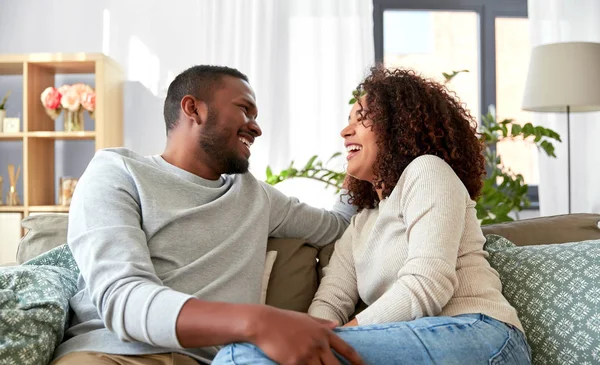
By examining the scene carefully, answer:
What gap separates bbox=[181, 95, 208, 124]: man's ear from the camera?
185cm

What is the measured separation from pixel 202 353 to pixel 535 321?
0.71 m

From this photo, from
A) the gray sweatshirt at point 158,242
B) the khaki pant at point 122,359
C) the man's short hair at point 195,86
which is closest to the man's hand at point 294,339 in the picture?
the gray sweatshirt at point 158,242

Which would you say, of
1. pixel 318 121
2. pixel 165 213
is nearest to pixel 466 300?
pixel 165 213

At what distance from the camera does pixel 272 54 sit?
4.22 meters

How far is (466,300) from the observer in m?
1.43

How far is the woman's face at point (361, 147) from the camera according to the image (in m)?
1.68

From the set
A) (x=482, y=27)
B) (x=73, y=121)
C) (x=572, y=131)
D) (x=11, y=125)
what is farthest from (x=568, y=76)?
(x=11, y=125)

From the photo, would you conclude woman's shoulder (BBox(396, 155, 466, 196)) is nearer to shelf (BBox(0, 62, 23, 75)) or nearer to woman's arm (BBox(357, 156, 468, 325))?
woman's arm (BBox(357, 156, 468, 325))

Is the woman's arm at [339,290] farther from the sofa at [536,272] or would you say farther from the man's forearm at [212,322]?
the man's forearm at [212,322]

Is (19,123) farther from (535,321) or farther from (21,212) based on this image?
(535,321)

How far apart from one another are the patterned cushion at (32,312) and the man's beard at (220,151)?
0.45m

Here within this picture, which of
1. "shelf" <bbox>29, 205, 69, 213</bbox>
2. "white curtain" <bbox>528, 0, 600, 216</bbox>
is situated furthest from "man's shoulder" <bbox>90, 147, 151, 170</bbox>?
"white curtain" <bbox>528, 0, 600, 216</bbox>

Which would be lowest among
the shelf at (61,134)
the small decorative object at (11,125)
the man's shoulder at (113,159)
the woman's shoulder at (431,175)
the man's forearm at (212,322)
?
the man's forearm at (212,322)

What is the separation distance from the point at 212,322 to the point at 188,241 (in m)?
0.44
